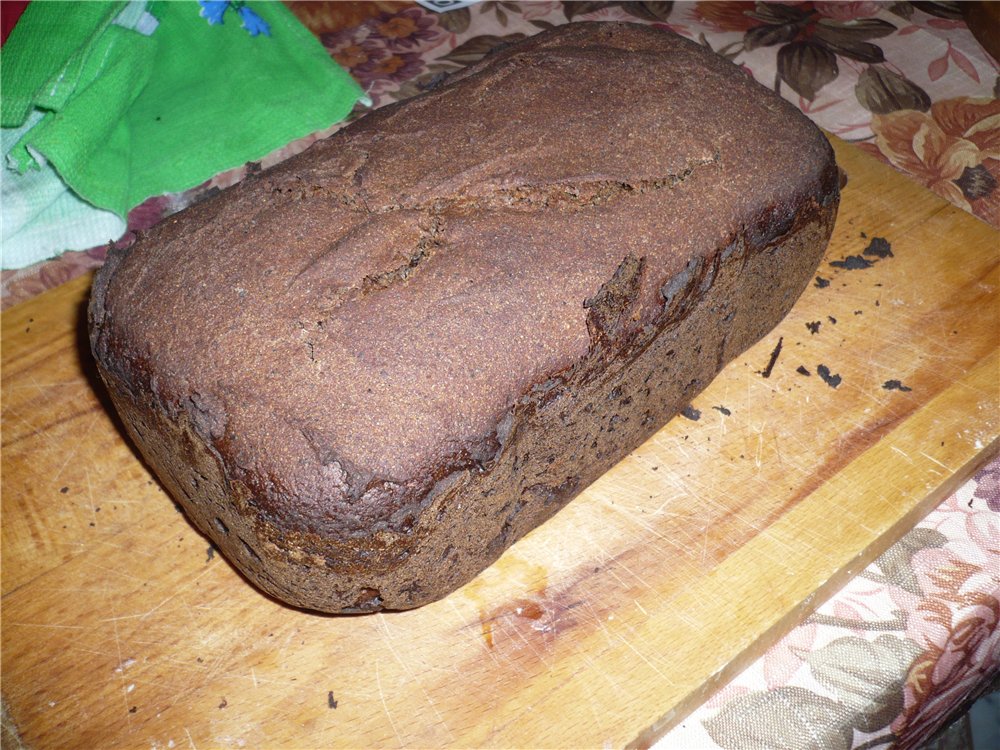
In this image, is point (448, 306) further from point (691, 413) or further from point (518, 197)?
point (691, 413)

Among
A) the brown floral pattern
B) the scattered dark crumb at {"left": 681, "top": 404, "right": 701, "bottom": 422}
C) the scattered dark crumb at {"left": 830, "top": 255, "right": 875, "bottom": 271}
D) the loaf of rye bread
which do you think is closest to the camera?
the loaf of rye bread

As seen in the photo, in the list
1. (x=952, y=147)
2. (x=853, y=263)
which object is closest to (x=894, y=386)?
(x=853, y=263)

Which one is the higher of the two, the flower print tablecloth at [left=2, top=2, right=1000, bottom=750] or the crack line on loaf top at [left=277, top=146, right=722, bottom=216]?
the crack line on loaf top at [left=277, top=146, right=722, bottom=216]

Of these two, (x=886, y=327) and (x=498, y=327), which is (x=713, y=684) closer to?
(x=498, y=327)

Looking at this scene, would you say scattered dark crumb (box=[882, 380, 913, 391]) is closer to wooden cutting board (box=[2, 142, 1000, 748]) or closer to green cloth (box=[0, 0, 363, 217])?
wooden cutting board (box=[2, 142, 1000, 748])

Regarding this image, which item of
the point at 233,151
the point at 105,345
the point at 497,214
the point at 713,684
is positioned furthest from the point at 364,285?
the point at 233,151

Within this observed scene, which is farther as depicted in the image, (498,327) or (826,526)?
(826,526)

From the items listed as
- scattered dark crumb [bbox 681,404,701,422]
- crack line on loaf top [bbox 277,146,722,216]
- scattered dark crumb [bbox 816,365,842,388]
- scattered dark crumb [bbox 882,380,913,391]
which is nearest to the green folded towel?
crack line on loaf top [bbox 277,146,722,216]
